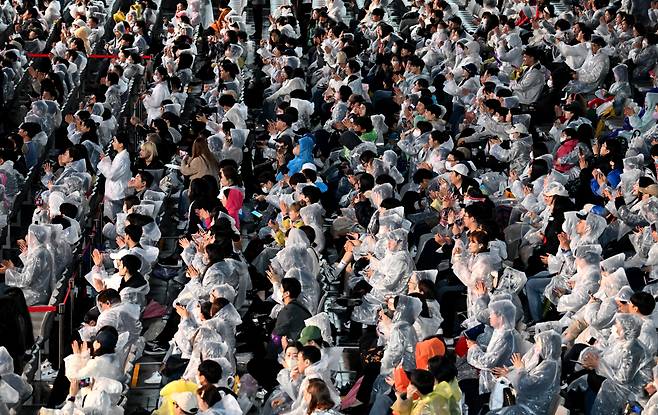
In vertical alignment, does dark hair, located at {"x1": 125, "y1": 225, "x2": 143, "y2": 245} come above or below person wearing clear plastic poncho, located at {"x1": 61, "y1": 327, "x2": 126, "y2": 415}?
above

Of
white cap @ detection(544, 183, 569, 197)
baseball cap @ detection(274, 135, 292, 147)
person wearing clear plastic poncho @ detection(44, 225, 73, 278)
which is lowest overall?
person wearing clear plastic poncho @ detection(44, 225, 73, 278)

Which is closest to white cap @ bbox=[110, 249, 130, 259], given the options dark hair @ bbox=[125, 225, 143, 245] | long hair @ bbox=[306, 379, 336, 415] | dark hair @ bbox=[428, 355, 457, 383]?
dark hair @ bbox=[125, 225, 143, 245]

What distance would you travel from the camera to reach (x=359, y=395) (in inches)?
556

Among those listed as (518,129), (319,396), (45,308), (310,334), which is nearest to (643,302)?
(310,334)

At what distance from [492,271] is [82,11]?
14411mm

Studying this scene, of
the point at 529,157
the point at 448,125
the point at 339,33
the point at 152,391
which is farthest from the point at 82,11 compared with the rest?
the point at 152,391

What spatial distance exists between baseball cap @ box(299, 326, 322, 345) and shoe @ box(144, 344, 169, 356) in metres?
2.92

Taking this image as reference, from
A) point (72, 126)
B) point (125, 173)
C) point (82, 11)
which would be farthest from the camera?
point (82, 11)

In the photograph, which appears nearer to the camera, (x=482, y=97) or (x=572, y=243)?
(x=572, y=243)

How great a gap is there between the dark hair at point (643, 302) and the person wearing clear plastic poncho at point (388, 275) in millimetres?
2809

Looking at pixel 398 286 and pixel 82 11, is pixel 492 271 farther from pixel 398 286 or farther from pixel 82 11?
pixel 82 11

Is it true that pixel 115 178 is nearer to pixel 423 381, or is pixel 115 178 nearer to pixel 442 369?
pixel 442 369

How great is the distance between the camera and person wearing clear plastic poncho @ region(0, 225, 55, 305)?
659 inches

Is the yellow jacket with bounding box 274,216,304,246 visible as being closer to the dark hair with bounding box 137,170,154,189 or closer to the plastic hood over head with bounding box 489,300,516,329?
the dark hair with bounding box 137,170,154,189
